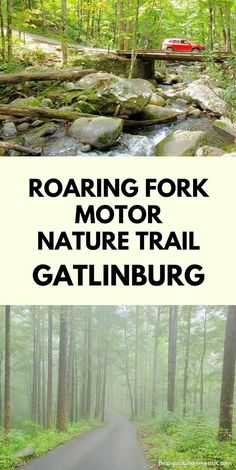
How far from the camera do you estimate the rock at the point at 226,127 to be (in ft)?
27.9

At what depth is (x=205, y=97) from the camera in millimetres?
10789

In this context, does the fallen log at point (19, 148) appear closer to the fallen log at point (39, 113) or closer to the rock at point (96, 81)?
the fallen log at point (39, 113)

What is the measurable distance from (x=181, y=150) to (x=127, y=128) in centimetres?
192

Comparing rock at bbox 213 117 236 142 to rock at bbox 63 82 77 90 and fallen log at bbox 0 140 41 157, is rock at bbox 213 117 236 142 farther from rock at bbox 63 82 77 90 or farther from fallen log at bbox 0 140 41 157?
fallen log at bbox 0 140 41 157

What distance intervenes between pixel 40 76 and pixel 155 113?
9.17 feet

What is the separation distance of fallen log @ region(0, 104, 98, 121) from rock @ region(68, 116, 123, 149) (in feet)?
2.38

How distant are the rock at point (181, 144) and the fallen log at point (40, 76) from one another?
390 centimetres

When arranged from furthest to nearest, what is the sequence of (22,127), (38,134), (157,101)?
(157,101) < (22,127) < (38,134)

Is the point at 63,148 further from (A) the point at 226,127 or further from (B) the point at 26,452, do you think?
(B) the point at 26,452

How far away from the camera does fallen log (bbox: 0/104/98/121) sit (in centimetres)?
859

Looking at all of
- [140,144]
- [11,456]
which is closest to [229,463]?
[11,456]

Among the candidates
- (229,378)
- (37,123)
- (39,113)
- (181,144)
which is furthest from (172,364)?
(39,113)

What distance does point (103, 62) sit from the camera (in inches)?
520

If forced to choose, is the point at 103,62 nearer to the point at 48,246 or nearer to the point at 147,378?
the point at 48,246
